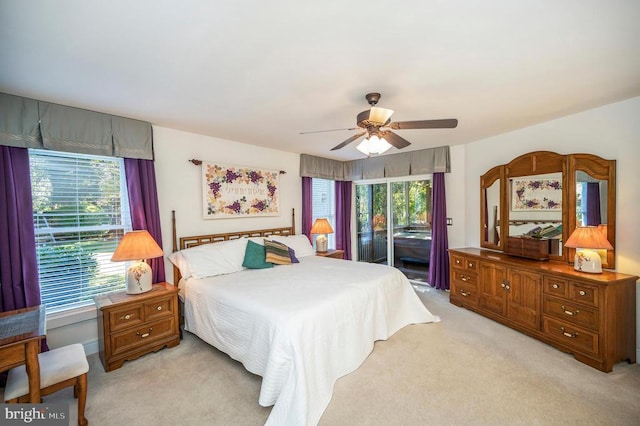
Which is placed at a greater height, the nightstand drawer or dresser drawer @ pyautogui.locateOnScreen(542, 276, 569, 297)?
dresser drawer @ pyautogui.locateOnScreen(542, 276, 569, 297)

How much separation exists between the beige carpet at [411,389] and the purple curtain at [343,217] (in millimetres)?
2877

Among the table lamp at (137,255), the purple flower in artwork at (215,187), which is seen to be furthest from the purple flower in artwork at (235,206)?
the table lamp at (137,255)

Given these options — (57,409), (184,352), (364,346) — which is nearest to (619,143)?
(364,346)

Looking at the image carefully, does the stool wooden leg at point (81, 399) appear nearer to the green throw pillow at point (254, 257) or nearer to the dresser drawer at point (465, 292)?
the green throw pillow at point (254, 257)

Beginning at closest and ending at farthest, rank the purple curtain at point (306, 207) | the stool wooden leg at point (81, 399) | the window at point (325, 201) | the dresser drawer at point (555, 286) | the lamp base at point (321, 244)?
1. the stool wooden leg at point (81, 399)
2. the dresser drawer at point (555, 286)
3. the lamp base at point (321, 244)
4. the purple curtain at point (306, 207)
5. the window at point (325, 201)

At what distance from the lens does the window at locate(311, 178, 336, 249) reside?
5430 millimetres

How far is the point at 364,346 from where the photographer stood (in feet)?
8.55

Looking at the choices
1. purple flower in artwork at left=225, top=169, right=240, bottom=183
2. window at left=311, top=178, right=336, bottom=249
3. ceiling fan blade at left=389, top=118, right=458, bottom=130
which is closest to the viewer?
ceiling fan blade at left=389, top=118, right=458, bottom=130

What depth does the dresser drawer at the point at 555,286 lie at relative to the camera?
2.68 metres

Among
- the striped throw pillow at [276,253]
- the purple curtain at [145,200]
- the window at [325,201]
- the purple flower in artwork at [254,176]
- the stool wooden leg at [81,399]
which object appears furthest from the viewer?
the window at [325,201]

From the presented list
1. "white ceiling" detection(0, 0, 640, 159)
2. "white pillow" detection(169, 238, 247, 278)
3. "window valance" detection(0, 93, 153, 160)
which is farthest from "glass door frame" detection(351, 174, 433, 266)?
"window valance" detection(0, 93, 153, 160)

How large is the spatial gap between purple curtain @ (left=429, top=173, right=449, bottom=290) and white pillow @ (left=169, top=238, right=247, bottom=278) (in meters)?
3.15

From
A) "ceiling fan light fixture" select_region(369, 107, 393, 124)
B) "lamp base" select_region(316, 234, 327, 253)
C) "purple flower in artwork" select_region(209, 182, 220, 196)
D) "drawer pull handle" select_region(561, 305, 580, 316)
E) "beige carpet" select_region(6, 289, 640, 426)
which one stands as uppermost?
"ceiling fan light fixture" select_region(369, 107, 393, 124)

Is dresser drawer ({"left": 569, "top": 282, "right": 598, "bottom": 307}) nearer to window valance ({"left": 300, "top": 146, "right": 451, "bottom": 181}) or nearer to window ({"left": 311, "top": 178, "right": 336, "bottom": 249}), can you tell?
window valance ({"left": 300, "top": 146, "right": 451, "bottom": 181})
